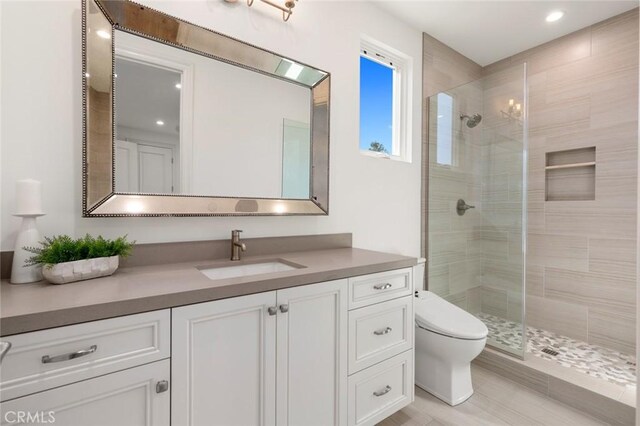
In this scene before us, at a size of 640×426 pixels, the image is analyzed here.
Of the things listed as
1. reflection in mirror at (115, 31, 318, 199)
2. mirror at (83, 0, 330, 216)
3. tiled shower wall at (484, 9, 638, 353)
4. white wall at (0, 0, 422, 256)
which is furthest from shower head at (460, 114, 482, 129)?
reflection in mirror at (115, 31, 318, 199)

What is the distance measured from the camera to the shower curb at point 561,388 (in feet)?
5.31

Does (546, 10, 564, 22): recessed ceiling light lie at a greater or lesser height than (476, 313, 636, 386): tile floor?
greater

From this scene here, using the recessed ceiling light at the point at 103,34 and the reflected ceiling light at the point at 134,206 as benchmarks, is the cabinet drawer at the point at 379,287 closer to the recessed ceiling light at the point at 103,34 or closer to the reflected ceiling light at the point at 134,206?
the reflected ceiling light at the point at 134,206

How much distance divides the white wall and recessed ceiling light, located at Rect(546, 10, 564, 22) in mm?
948

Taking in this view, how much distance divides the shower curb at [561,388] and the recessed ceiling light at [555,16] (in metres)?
2.56

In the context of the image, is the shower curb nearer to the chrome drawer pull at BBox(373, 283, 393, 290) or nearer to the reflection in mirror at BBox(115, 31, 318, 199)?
the chrome drawer pull at BBox(373, 283, 393, 290)

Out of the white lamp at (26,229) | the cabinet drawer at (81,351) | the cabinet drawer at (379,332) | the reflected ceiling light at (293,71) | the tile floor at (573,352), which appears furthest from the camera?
the tile floor at (573,352)

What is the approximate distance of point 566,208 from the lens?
2.53 metres

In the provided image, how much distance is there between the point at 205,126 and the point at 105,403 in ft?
3.79

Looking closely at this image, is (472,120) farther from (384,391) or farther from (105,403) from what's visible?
(105,403)

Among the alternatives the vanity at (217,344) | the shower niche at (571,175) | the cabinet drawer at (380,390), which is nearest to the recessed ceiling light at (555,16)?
the shower niche at (571,175)

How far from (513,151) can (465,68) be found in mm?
1122

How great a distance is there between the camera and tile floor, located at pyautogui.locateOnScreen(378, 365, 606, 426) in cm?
165

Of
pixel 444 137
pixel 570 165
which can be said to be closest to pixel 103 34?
pixel 444 137
